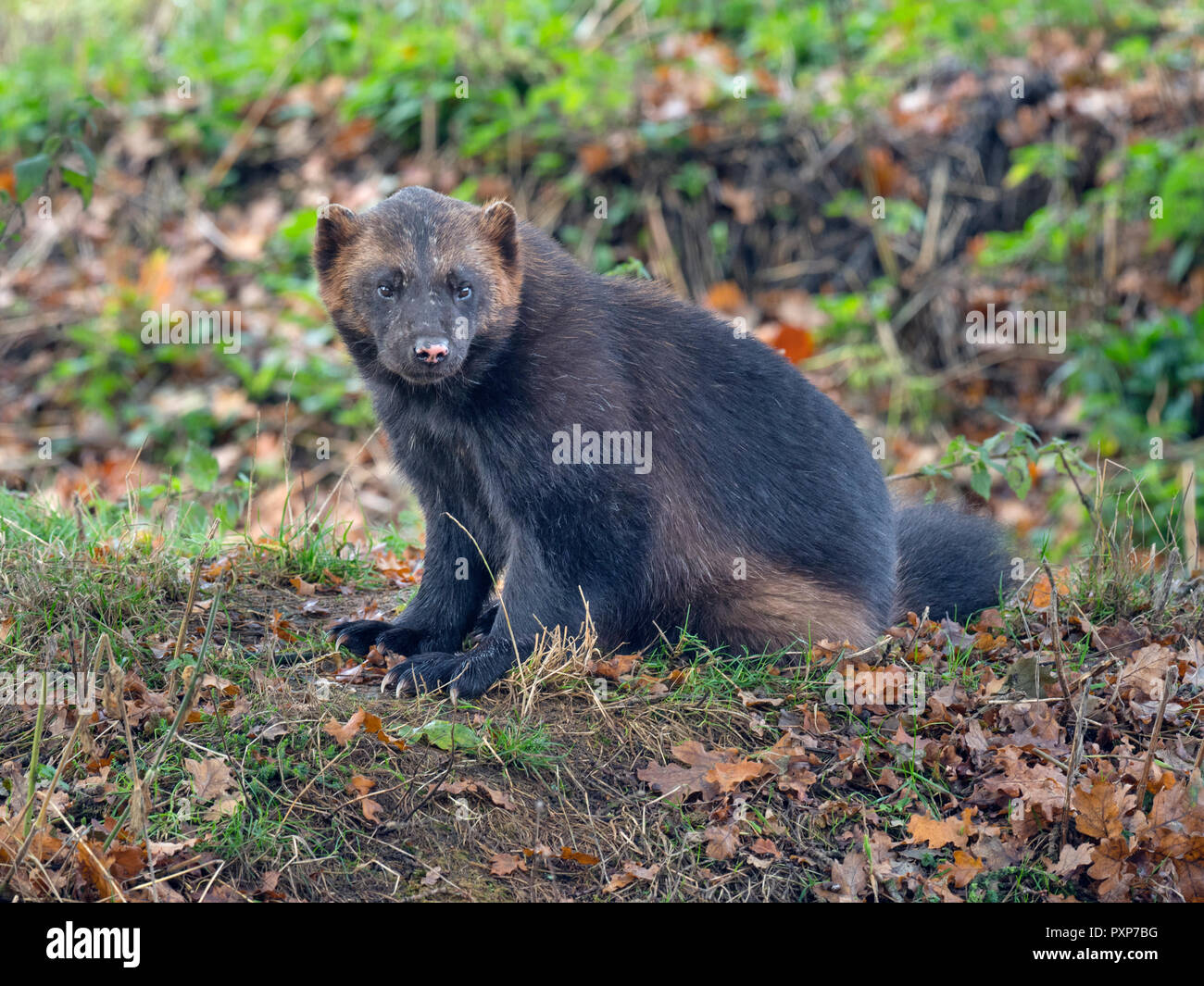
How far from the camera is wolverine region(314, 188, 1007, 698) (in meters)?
4.71

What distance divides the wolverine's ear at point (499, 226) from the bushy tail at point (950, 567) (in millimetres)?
2303

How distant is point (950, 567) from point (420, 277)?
2.72 meters

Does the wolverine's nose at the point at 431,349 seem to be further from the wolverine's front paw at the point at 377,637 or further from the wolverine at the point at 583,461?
the wolverine's front paw at the point at 377,637

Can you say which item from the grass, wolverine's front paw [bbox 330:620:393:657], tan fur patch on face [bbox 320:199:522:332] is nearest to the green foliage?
the grass

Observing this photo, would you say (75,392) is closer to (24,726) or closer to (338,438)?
(338,438)

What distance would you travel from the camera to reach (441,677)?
461cm

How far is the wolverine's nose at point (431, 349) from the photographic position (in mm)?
4504

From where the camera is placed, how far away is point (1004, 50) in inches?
447
